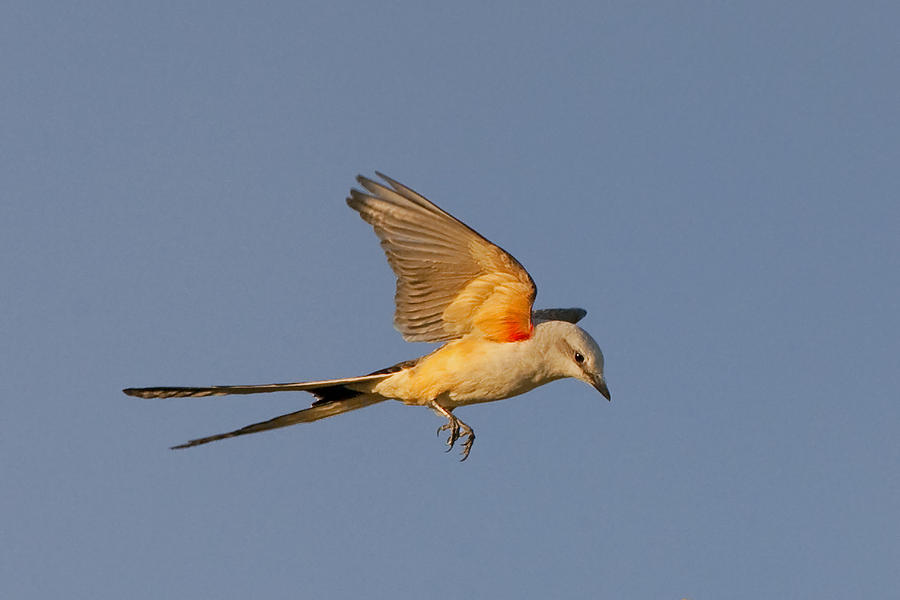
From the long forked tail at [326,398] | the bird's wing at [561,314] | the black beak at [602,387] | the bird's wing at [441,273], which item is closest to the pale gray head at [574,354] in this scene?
the black beak at [602,387]

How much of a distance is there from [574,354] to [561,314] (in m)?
2.90

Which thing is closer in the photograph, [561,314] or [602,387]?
[602,387]

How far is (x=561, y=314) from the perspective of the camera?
13.0 meters

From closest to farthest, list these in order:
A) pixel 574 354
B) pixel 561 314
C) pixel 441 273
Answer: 1. pixel 574 354
2. pixel 441 273
3. pixel 561 314

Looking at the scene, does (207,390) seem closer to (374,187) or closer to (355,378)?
(355,378)

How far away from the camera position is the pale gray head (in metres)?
10.1

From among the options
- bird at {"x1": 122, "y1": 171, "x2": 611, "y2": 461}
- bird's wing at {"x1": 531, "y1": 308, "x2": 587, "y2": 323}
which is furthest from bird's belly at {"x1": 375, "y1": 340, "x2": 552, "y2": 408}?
bird's wing at {"x1": 531, "y1": 308, "x2": 587, "y2": 323}

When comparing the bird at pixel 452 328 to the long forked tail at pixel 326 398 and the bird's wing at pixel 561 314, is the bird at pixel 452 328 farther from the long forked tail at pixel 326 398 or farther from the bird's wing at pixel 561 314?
the bird's wing at pixel 561 314

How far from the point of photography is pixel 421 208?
983 centimetres

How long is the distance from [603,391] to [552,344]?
23.4 inches

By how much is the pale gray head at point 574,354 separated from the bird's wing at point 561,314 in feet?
8.21

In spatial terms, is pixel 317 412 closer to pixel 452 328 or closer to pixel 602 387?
pixel 452 328

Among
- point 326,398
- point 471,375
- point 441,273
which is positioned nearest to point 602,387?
point 471,375

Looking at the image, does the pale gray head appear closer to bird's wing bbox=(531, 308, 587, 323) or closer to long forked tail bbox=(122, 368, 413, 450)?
long forked tail bbox=(122, 368, 413, 450)
